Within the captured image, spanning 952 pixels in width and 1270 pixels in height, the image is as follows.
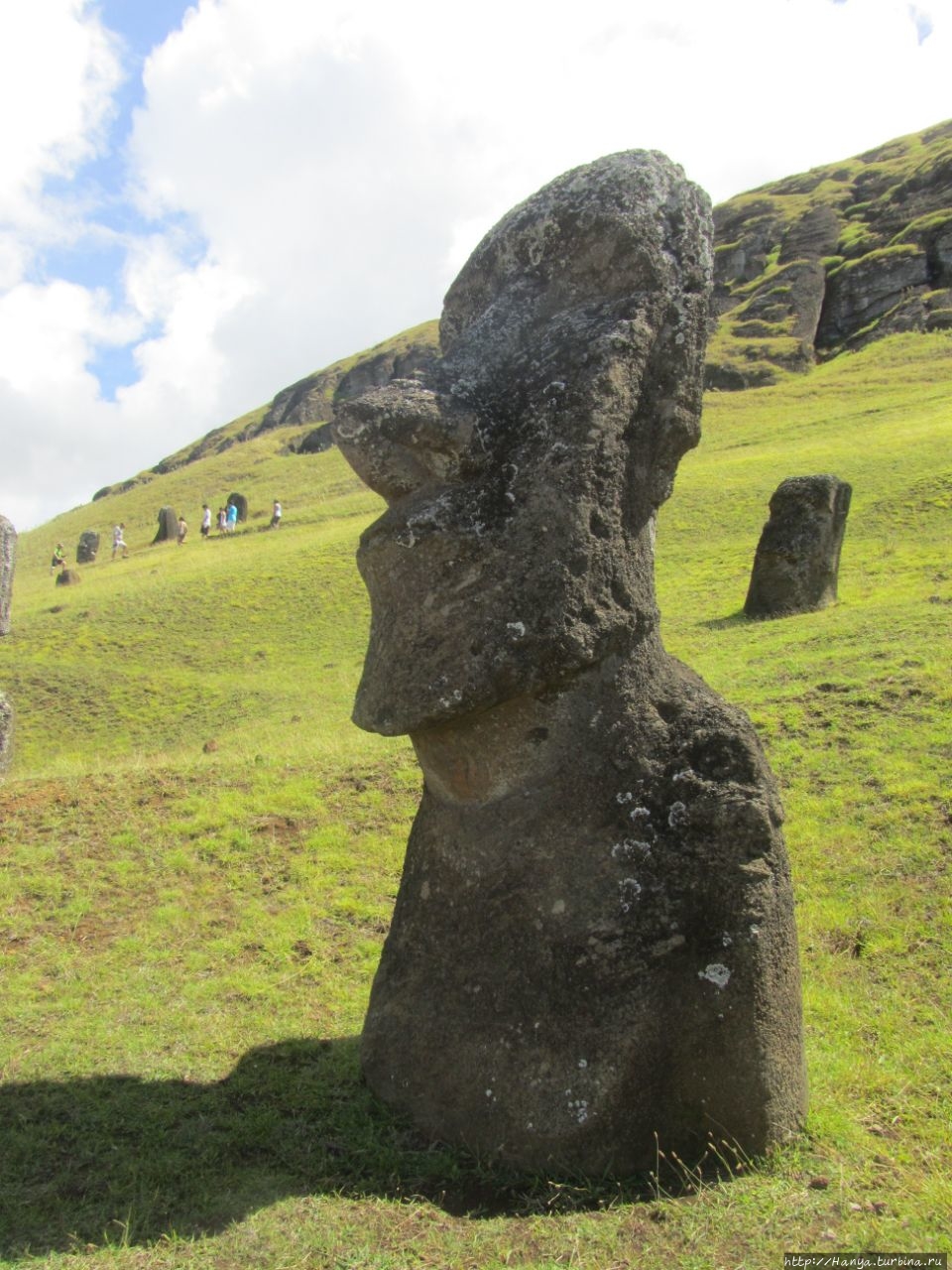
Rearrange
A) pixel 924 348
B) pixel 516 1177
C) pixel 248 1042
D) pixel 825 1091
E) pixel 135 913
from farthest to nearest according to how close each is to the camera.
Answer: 1. pixel 924 348
2. pixel 135 913
3. pixel 248 1042
4. pixel 825 1091
5. pixel 516 1177

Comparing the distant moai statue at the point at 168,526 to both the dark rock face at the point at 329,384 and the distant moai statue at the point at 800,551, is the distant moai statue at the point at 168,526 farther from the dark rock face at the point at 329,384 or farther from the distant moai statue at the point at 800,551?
the dark rock face at the point at 329,384

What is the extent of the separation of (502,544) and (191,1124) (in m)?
3.04

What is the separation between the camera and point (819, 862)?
327 inches

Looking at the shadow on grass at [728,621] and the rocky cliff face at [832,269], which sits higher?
the rocky cliff face at [832,269]

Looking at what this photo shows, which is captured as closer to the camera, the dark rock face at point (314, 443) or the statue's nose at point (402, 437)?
the statue's nose at point (402, 437)

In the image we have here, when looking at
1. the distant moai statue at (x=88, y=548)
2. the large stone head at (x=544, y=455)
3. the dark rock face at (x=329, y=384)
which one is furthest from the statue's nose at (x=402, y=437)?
the dark rock face at (x=329, y=384)

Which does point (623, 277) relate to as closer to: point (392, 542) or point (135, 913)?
point (392, 542)

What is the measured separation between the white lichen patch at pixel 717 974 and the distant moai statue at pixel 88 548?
4915 cm

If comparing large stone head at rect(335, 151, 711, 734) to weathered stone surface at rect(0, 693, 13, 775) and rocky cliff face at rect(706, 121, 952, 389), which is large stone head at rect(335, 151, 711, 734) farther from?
rocky cliff face at rect(706, 121, 952, 389)

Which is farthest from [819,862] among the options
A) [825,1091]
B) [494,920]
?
[494,920]

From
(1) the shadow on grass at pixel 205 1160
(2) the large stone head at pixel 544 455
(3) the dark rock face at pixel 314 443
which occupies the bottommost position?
(1) the shadow on grass at pixel 205 1160

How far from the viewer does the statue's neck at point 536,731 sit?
4.71 meters

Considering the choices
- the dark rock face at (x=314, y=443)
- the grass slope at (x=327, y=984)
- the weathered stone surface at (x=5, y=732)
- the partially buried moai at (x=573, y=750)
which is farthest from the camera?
the dark rock face at (x=314, y=443)

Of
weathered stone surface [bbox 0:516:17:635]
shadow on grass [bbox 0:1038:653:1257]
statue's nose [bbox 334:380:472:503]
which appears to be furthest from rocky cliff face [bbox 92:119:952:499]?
shadow on grass [bbox 0:1038:653:1257]
